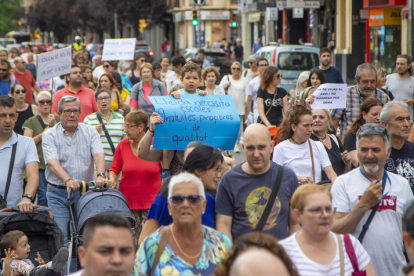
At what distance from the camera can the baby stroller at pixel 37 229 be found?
264 inches

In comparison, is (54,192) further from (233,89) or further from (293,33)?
(293,33)

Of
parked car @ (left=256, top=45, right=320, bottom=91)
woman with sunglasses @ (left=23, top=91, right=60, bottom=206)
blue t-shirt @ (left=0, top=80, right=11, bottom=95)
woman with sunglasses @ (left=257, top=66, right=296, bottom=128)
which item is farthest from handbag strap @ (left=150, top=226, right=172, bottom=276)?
parked car @ (left=256, top=45, right=320, bottom=91)

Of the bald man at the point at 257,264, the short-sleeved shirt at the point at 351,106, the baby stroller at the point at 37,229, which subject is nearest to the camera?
the bald man at the point at 257,264

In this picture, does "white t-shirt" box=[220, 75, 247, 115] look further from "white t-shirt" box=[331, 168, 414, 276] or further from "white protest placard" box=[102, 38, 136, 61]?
"white t-shirt" box=[331, 168, 414, 276]

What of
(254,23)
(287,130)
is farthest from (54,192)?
(254,23)

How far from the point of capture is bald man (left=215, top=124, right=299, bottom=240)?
16.5 feet

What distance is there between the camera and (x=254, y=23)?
58.4m

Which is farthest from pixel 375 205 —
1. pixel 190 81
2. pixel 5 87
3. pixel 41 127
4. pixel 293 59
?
pixel 293 59

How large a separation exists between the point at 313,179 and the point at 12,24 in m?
114

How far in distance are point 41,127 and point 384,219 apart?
5.52 m

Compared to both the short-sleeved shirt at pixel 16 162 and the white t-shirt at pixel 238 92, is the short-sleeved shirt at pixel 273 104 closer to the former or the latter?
the white t-shirt at pixel 238 92

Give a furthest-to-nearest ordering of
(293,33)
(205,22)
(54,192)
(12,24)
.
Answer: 1. (12,24)
2. (205,22)
3. (293,33)
4. (54,192)

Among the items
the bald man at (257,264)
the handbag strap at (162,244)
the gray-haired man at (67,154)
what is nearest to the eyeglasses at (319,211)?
the handbag strap at (162,244)

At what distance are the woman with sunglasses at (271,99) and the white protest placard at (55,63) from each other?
403cm
